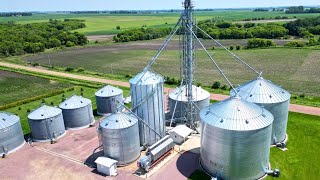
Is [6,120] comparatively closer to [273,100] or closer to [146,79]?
[146,79]

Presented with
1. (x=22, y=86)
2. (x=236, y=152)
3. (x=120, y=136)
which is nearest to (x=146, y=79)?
(x=120, y=136)

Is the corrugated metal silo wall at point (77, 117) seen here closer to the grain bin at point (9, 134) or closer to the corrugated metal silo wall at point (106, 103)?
the corrugated metal silo wall at point (106, 103)

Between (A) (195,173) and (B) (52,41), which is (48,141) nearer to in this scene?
(A) (195,173)

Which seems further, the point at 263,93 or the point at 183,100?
the point at 183,100

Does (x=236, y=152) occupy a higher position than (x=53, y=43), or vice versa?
(x=236, y=152)

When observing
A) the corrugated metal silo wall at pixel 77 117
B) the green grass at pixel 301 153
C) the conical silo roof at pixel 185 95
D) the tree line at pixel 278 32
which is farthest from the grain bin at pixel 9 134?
the tree line at pixel 278 32

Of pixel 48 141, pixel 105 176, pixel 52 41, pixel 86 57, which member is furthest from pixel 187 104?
pixel 52 41

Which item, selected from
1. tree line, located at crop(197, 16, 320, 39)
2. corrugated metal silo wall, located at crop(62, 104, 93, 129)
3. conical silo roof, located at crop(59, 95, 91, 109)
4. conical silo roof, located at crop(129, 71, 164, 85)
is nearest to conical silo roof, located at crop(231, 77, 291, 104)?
conical silo roof, located at crop(129, 71, 164, 85)
